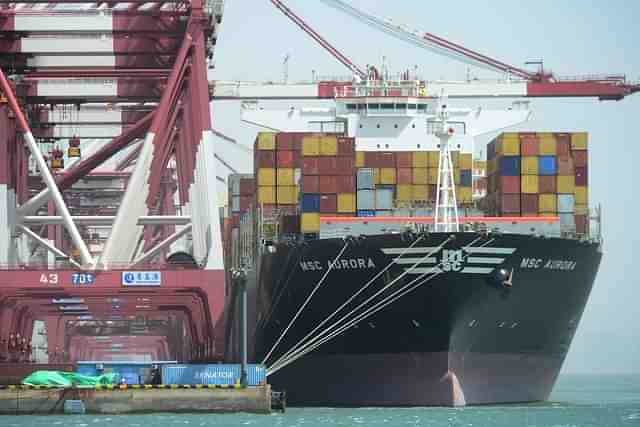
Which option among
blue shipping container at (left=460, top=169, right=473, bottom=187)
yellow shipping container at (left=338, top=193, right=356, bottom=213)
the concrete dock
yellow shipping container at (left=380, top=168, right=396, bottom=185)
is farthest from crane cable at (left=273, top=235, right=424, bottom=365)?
blue shipping container at (left=460, top=169, right=473, bottom=187)

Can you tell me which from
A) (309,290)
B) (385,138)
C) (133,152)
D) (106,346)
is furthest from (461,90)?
(106,346)

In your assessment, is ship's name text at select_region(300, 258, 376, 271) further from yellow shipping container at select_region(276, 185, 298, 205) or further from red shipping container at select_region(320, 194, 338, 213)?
yellow shipping container at select_region(276, 185, 298, 205)

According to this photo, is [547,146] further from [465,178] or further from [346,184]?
[346,184]

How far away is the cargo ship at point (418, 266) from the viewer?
45531 millimetres

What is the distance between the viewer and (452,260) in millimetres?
45000

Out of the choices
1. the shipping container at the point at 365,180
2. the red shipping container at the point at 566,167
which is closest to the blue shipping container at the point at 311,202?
the shipping container at the point at 365,180

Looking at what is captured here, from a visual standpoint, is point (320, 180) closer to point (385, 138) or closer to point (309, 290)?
point (309, 290)

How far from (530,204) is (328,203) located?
23.1ft

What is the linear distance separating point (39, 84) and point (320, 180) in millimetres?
11292

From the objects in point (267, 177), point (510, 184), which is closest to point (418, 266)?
point (510, 184)

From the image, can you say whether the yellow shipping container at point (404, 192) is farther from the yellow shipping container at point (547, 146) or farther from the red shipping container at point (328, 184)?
the yellow shipping container at point (547, 146)

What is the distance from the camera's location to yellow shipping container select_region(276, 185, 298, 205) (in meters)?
52.3

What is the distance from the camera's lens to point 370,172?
5041 cm

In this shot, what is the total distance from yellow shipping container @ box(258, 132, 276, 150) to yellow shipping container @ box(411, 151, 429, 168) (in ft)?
18.1
